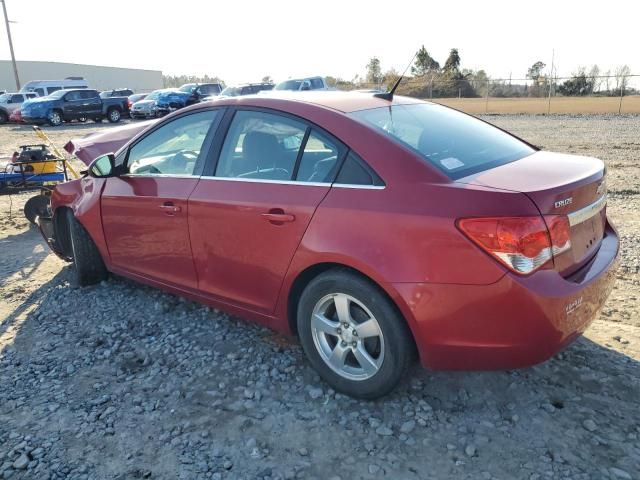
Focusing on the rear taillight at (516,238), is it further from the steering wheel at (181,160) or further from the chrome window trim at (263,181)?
the steering wheel at (181,160)

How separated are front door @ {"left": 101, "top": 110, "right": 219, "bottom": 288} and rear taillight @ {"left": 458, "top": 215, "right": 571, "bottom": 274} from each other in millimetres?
1952

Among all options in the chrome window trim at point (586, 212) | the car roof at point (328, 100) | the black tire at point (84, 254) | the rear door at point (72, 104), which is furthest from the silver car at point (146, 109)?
the chrome window trim at point (586, 212)

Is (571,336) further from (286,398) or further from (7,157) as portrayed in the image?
(7,157)

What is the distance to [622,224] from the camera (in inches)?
245

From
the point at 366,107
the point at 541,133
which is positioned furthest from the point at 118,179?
the point at 541,133

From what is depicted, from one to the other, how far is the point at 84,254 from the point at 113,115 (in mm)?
25345

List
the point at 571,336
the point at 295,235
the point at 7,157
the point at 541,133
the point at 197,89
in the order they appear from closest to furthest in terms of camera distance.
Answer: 1. the point at 571,336
2. the point at 295,235
3. the point at 7,157
4. the point at 541,133
5. the point at 197,89

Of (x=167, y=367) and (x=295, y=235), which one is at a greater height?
(x=295, y=235)

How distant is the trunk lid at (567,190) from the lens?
99.1 inches

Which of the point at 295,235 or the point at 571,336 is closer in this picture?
the point at 571,336

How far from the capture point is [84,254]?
4676 mm

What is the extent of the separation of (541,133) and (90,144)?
14585mm

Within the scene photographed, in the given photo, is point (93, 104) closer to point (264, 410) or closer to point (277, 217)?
point (277, 217)

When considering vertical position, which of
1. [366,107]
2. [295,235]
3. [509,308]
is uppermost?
[366,107]
